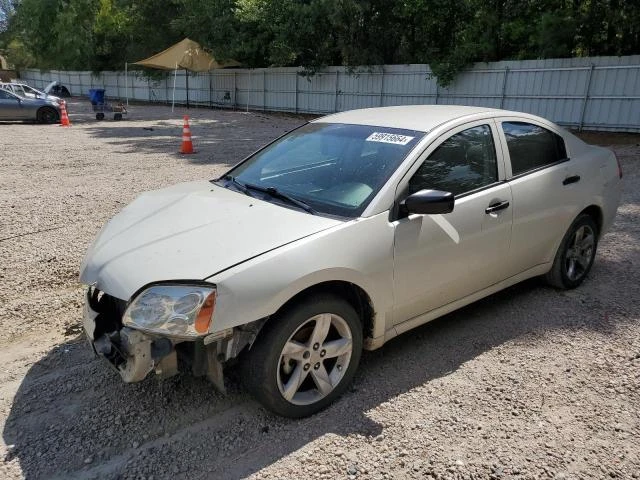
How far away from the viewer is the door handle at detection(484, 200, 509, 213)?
3625 millimetres

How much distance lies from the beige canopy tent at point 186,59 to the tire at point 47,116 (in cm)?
798

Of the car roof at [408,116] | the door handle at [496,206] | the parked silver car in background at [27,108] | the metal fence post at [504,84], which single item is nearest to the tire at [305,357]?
the door handle at [496,206]

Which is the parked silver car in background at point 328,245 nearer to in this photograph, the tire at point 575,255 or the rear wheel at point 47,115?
the tire at point 575,255

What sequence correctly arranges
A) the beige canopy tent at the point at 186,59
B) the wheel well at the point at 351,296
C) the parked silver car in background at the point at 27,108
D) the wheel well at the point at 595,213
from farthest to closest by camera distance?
the beige canopy tent at the point at 186,59 → the parked silver car in background at the point at 27,108 → the wheel well at the point at 595,213 → the wheel well at the point at 351,296

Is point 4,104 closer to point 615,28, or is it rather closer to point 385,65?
point 385,65

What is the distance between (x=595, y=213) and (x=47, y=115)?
66.5 ft

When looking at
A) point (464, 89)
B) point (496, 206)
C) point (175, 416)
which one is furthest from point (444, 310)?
point (464, 89)

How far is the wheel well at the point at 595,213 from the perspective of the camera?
4584mm

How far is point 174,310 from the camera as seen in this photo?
99.1 inches

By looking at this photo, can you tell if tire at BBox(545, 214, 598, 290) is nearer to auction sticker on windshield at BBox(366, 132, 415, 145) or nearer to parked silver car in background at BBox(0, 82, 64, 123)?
auction sticker on windshield at BBox(366, 132, 415, 145)

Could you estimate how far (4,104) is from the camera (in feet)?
61.0

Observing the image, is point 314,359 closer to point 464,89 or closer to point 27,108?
point 464,89

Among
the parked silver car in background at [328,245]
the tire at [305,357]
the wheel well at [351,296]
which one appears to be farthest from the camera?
the wheel well at [351,296]

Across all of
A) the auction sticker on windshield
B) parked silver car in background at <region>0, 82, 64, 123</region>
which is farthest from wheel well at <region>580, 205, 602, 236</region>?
parked silver car in background at <region>0, 82, 64, 123</region>
